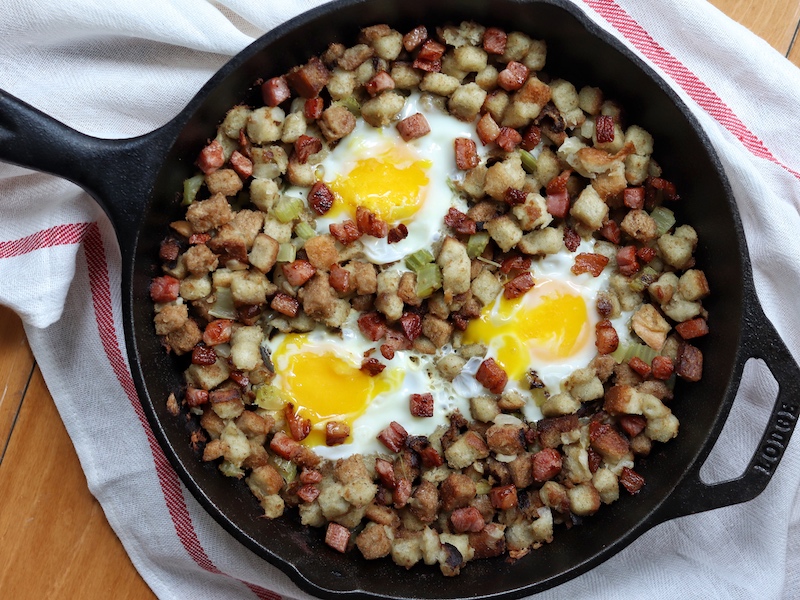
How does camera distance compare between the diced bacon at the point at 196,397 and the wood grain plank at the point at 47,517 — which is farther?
the wood grain plank at the point at 47,517

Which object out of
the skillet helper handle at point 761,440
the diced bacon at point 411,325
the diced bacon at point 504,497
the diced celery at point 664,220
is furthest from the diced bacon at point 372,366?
the diced celery at point 664,220

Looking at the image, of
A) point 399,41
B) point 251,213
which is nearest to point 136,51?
point 251,213

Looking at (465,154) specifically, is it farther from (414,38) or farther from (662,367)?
(662,367)

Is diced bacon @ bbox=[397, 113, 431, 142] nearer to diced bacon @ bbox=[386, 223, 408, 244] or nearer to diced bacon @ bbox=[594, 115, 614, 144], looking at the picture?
diced bacon @ bbox=[386, 223, 408, 244]

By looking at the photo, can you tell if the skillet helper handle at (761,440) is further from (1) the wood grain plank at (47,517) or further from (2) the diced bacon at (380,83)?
(1) the wood grain plank at (47,517)

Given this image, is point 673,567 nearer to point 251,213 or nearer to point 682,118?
point 682,118
